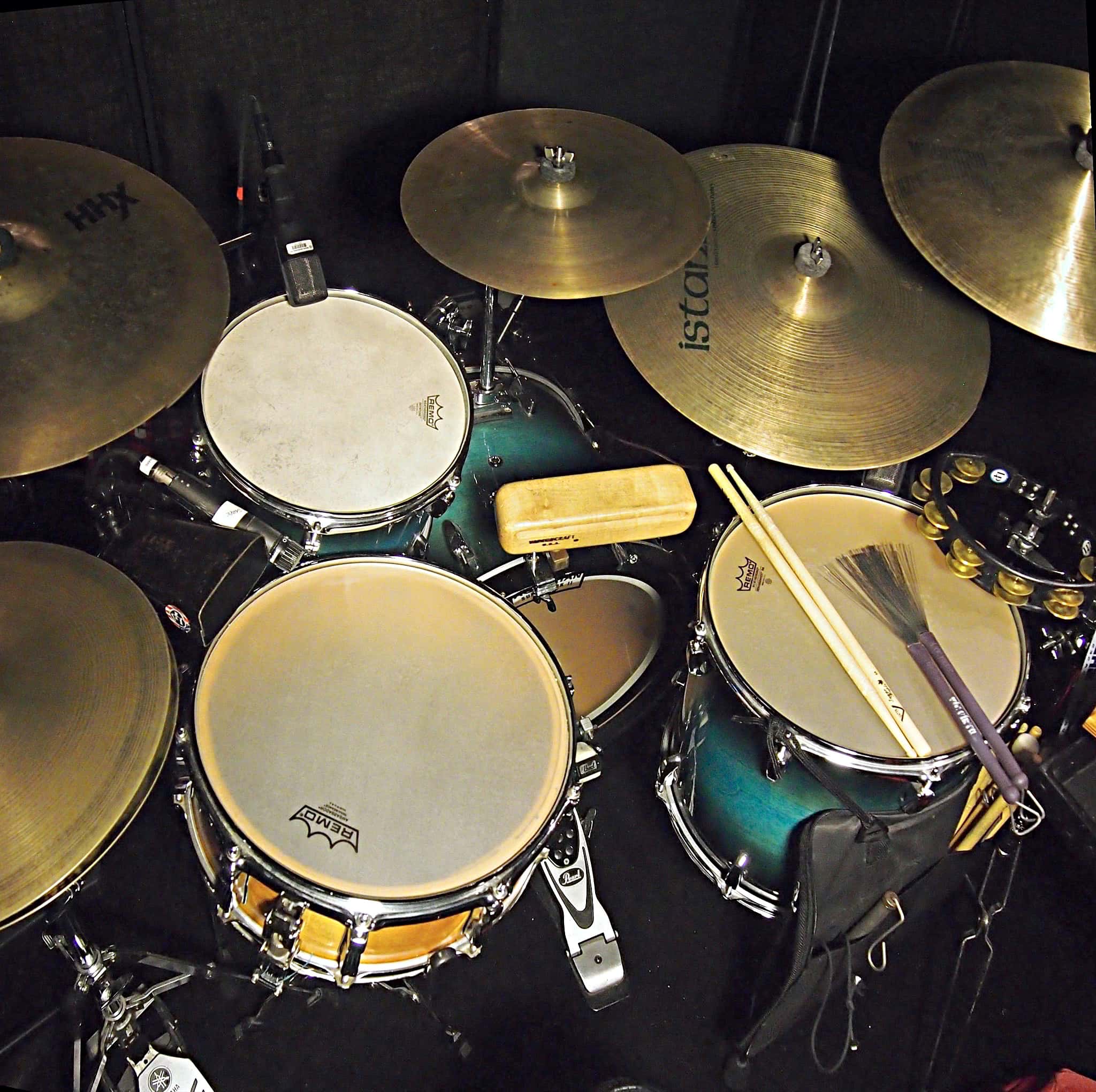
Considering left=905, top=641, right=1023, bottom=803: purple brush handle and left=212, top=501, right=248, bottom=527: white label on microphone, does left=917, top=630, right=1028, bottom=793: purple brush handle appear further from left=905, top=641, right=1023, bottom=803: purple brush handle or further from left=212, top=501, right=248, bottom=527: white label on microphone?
left=212, top=501, right=248, bottom=527: white label on microphone

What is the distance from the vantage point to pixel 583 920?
182cm

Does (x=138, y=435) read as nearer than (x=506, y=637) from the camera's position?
No

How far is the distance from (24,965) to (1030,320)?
1824 mm

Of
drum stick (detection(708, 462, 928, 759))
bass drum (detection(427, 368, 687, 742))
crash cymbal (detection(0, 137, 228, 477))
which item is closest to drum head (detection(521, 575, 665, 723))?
bass drum (detection(427, 368, 687, 742))

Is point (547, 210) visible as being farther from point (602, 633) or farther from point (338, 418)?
point (602, 633)

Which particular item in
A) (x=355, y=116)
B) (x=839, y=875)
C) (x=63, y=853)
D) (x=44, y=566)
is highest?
(x=355, y=116)

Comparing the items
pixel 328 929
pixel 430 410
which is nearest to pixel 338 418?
pixel 430 410

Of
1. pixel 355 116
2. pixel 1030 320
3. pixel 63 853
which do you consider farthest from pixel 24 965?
→ pixel 1030 320

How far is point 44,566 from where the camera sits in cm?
149

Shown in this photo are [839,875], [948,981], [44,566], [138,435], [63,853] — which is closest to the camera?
[63,853]

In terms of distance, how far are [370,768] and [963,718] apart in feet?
2.66

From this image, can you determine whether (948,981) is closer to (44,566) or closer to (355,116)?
(44,566)

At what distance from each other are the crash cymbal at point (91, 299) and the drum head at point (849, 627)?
0.82 meters

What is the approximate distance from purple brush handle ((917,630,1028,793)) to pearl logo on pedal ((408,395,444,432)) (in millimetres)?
817
